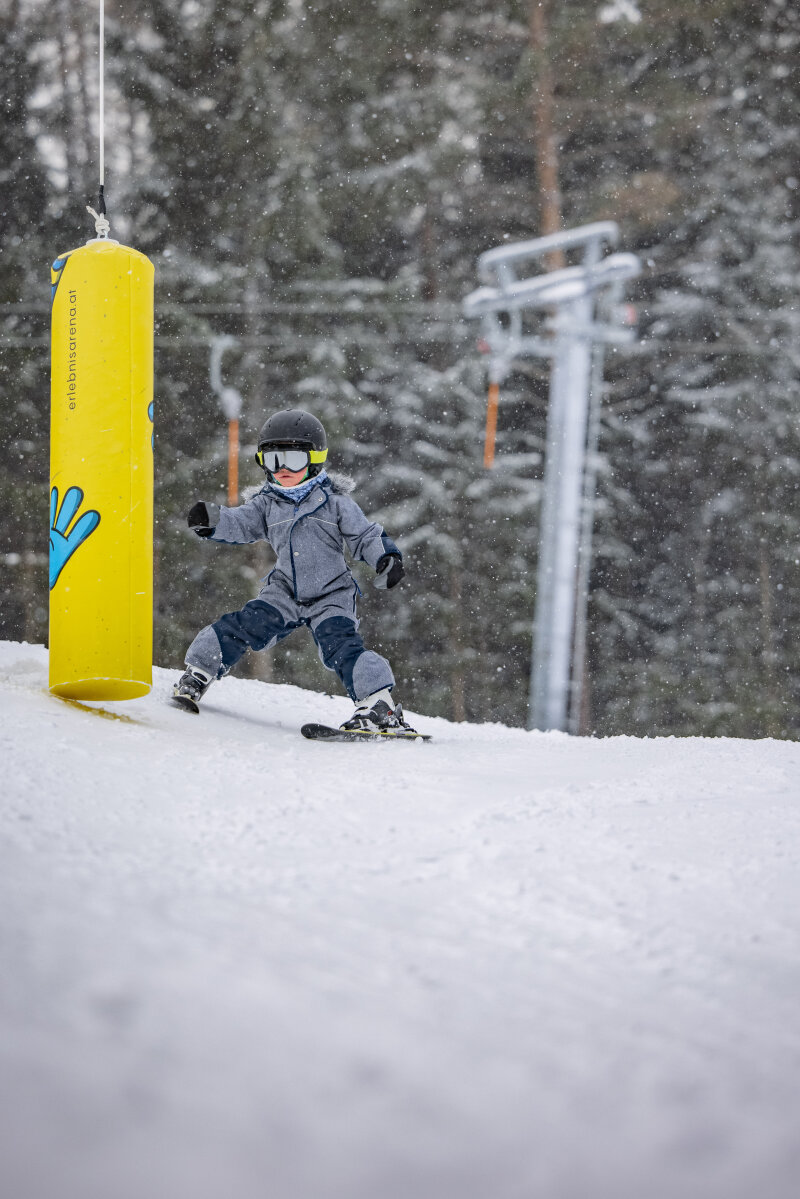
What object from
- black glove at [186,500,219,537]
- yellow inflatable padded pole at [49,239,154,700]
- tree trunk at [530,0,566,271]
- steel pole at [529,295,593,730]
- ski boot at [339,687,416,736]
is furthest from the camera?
tree trunk at [530,0,566,271]

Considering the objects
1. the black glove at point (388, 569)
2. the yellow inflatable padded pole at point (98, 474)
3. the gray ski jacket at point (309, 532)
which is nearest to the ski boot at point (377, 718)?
the black glove at point (388, 569)

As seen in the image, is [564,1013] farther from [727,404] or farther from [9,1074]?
[727,404]

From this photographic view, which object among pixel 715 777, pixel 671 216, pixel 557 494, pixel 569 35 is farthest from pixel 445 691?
pixel 715 777

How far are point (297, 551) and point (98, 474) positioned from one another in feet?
3.12

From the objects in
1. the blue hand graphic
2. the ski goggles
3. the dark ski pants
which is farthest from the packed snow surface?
the ski goggles

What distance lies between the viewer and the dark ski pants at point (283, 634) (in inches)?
172

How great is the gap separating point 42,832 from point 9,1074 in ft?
3.13

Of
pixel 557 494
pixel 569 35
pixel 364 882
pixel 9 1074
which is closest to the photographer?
pixel 9 1074

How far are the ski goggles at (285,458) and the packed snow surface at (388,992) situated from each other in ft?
6.34

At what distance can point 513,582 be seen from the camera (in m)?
15.2

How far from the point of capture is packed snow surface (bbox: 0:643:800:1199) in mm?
1179

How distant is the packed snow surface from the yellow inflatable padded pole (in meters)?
1.13

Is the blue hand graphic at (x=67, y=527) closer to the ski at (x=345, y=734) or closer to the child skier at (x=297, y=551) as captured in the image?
the child skier at (x=297, y=551)

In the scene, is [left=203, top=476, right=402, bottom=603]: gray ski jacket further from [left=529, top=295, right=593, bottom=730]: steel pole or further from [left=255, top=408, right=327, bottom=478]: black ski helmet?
[left=529, top=295, right=593, bottom=730]: steel pole
